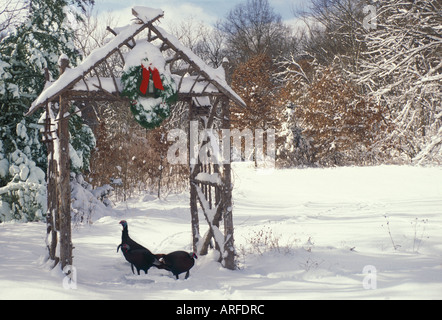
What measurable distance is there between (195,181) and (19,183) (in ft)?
15.4

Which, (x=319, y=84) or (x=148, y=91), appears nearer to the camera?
(x=148, y=91)

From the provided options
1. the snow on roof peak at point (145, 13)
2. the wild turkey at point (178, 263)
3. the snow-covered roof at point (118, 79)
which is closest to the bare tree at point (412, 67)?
the snow-covered roof at point (118, 79)

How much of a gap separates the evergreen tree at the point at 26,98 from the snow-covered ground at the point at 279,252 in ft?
2.51

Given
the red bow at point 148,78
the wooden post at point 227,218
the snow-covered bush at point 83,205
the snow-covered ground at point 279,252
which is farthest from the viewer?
the snow-covered bush at point 83,205

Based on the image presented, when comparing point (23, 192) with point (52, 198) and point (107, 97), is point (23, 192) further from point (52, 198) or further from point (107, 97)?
point (107, 97)

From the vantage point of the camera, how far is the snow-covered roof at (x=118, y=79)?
5137mm

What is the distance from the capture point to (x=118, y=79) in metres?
5.77

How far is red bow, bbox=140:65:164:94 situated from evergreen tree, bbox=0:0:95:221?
463 cm

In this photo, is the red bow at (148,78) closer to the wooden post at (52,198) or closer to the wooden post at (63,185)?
the wooden post at (63,185)

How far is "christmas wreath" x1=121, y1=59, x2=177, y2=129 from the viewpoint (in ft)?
17.5

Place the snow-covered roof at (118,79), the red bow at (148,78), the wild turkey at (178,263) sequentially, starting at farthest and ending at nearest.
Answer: the wild turkey at (178,263) < the red bow at (148,78) < the snow-covered roof at (118,79)

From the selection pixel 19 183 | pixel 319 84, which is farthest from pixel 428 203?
pixel 319 84

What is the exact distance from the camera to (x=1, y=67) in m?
8.94
